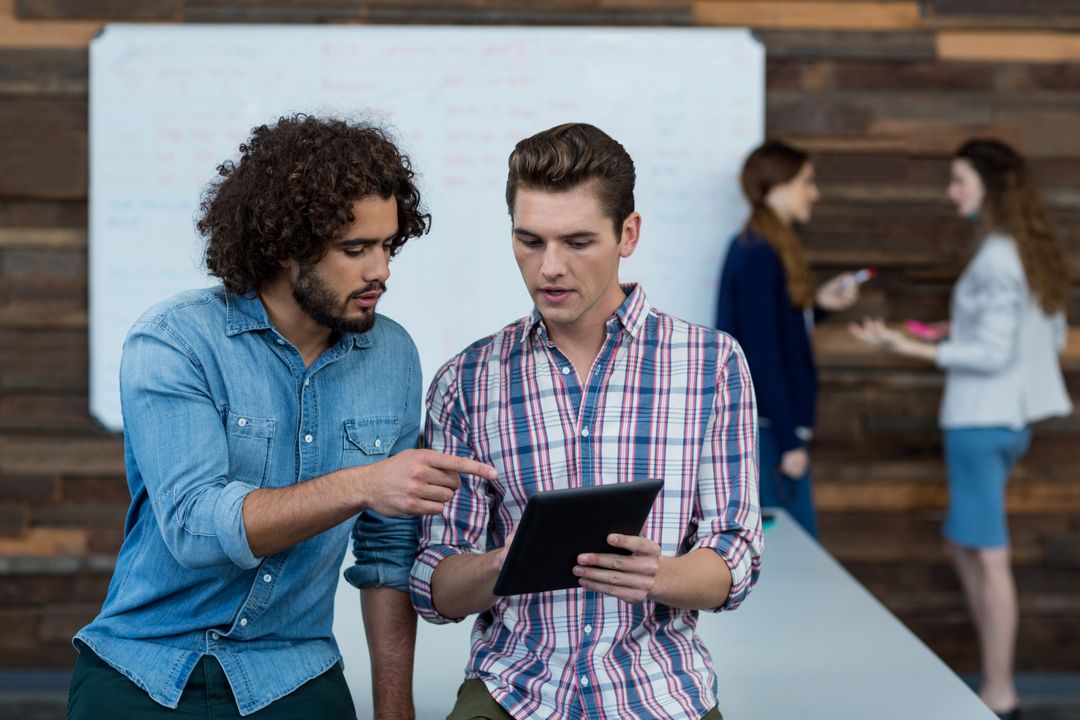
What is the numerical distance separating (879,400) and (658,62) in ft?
4.21

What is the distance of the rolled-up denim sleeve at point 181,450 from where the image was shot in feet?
4.93

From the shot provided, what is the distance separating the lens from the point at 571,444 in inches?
65.9

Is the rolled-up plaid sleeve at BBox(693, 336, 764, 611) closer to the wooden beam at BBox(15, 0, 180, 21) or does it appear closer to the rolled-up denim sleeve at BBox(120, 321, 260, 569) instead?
the rolled-up denim sleeve at BBox(120, 321, 260, 569)

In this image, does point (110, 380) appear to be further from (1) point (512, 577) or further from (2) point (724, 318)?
(1) point (512, 577)

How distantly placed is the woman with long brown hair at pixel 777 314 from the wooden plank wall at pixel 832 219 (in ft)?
1.16

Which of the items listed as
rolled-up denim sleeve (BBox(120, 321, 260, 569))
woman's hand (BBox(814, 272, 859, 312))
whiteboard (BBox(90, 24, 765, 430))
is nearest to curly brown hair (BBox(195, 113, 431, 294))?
rolled-up denim sleeve (BBox(120, 321, 260, 569))

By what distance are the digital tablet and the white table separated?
460 millimetres

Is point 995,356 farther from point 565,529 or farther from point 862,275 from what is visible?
point 565,529

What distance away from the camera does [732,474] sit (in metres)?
1.68

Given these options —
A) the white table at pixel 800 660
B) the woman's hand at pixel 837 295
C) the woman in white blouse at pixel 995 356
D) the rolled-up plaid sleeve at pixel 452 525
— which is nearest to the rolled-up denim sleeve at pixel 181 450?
the rolled-up plaid sleeve at pixel 452 525

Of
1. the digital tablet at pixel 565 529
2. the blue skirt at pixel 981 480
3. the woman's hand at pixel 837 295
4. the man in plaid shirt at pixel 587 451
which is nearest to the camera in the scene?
the digital tablet at pixel 565 529

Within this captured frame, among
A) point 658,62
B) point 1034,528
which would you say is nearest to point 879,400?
point 1034,528

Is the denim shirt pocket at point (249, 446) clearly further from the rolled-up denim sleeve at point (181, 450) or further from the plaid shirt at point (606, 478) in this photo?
the plaid shirt at point (606, 478)

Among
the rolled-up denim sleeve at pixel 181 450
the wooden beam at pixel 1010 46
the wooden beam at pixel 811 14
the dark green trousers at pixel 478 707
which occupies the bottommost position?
the dark green trousers at pixel 478 707
